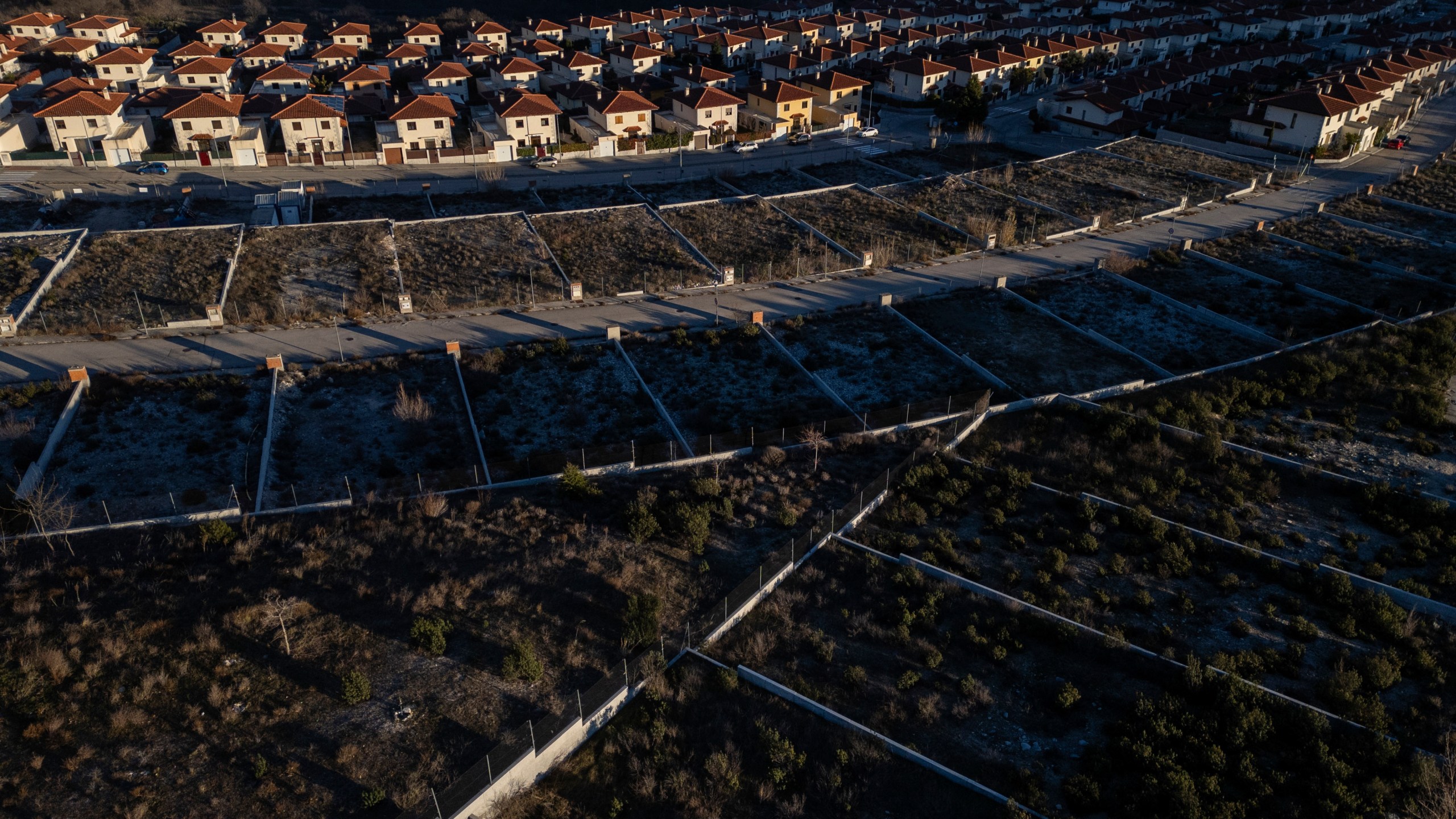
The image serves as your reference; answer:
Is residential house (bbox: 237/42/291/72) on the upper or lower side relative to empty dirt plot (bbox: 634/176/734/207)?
upper

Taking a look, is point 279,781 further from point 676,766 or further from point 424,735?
point 676,766

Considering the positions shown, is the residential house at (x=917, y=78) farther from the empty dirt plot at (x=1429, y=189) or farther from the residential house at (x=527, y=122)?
the empty dirt plot at (x=1429, y=189)

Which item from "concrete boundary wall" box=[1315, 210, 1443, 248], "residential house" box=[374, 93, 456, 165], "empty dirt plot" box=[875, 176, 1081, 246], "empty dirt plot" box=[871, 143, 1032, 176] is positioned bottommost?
"concrete boundary wall" box=[1315, 210, 1443, 248]

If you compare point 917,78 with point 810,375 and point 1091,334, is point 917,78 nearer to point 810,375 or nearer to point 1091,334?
point 1091,334

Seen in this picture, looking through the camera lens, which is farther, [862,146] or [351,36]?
[351,36]

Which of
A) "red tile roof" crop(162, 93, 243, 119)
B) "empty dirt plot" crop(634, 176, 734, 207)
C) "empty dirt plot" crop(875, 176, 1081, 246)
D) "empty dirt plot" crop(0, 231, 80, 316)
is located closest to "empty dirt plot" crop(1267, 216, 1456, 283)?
"empty dirt plot" crop(875, 176, 1081, 246)

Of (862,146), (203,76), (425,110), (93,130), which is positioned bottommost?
(862,146)

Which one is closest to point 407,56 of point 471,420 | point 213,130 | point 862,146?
point 213,130

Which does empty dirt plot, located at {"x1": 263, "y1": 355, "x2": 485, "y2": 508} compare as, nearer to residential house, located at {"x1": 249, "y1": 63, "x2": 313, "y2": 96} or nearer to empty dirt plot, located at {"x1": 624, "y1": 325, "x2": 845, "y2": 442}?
empty dirt plot, located at {"x1": 624, "y1": 325, "x2": 845, "y2": 442}
